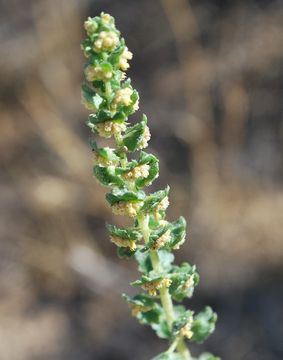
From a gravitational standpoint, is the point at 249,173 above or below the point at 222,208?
above

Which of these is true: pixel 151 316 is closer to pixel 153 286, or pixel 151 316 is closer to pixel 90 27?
pixel 153 286

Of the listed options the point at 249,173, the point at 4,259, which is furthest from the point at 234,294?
the point at 4,259

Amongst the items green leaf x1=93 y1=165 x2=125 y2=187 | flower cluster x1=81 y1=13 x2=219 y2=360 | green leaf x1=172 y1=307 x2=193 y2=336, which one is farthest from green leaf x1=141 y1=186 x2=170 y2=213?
green leaf x1=172 y1=307 x2=193 y2=336

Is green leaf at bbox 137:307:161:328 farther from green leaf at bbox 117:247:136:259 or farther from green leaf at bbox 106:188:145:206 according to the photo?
green leaf at bbox 106:188:145:206

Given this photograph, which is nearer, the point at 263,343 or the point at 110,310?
the point at 263,343

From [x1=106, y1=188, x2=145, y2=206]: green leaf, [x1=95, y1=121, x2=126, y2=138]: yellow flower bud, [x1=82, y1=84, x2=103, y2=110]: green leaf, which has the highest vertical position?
[x1=82, y1=84, x2=103, y2=110]: green leaf

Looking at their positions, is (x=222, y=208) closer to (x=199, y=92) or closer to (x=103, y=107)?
(x=199, y=92)

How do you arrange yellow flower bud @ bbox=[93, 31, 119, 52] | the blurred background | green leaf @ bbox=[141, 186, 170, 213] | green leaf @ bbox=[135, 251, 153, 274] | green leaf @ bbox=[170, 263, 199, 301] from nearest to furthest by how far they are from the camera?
yellow flower bud @ bbox=[93, 31, 119, 52], green leaf @ bbox=[141, 186, 170, 213], green leaf @ bbox=[170, 263, 199, 301], green leaf @ bbox=[135, 251, 153, 274], the blurred background
